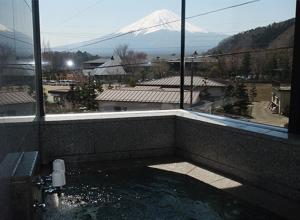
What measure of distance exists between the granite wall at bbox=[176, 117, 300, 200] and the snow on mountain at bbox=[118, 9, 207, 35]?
162 cm

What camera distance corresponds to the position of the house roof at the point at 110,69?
203 inches

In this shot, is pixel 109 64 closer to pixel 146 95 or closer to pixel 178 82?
pixel 146 95

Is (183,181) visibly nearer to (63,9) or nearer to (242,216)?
(242,216)

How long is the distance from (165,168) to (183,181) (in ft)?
1.75

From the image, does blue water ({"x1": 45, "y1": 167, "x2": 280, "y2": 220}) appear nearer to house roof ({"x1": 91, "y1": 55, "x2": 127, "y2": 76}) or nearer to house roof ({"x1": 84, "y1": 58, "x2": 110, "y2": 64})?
house roof ({"x1": 91, "y1": 55, "x2": 127, "y2": 76})

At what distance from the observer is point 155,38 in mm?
6750

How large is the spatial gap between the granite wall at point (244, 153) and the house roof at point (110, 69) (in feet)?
4.06

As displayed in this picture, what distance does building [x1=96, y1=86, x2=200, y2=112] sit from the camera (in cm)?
537

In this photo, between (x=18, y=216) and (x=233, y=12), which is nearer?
(x=18, y=216)

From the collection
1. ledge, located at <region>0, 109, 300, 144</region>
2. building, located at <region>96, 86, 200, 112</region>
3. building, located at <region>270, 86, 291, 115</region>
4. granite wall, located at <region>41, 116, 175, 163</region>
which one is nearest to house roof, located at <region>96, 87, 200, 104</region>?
building, located at <region>96, 86, 200, 112</region>

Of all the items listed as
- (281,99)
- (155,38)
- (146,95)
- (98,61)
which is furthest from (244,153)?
(155,38)

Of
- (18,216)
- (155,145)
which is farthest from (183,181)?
(18,216)

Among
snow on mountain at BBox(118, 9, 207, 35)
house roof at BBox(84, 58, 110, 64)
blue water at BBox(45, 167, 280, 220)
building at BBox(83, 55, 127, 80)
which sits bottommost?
blue water at BBox(45, 167, 280, 220)

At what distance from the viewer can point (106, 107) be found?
5.60 meters
